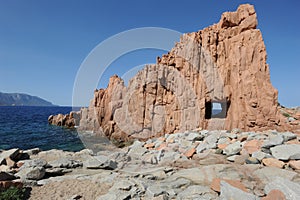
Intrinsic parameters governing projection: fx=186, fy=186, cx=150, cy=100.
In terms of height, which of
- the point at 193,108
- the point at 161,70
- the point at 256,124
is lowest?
the point at 256,124

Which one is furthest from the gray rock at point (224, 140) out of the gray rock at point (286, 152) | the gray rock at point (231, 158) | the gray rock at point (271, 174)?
→ the gray rock at point (271, 174)

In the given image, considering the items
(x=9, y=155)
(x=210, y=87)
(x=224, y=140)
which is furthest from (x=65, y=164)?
(x=210, y=87)

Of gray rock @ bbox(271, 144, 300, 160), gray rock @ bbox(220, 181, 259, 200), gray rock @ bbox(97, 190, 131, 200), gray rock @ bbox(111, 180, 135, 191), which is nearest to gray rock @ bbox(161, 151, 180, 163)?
gray rock @ bbox(111, 180, 135, 191)

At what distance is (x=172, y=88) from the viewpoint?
23.1 m

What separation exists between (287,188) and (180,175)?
13.0ft

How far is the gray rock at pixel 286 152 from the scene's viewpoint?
27.6ft

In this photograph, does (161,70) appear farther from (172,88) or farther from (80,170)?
(80,170)

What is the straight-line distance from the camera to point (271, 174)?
7.49 m

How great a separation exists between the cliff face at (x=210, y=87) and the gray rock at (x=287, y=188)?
10.2 metres

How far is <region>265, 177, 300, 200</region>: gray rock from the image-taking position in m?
5.45

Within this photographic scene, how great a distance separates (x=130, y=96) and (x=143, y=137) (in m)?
7.15

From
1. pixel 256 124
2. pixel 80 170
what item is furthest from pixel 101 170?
pixel 256 124

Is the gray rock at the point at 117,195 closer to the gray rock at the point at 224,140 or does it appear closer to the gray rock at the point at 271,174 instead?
the gray rock at the point at 271,174

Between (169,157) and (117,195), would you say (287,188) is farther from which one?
(169,157)
